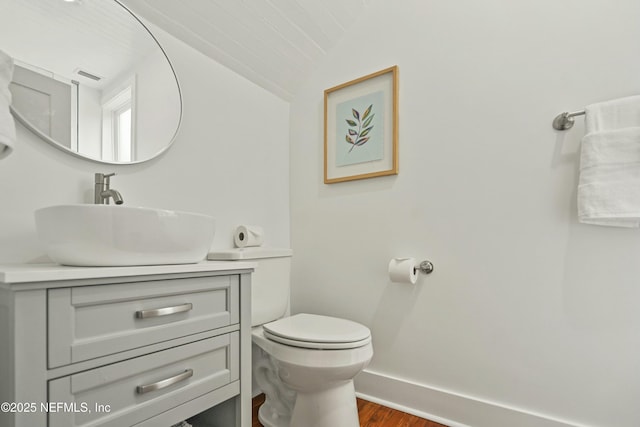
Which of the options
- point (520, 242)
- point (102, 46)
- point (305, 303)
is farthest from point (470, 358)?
point (102, 46)

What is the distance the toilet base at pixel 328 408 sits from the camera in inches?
48.8

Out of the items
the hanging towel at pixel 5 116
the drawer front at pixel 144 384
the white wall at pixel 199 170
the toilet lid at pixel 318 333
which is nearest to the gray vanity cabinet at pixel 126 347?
the drawer front at pixel 144 384

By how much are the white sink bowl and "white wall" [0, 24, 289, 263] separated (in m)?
0.24

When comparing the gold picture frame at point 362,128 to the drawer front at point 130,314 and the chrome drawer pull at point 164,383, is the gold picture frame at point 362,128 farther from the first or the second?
the chrome drawer pull at point 164,383

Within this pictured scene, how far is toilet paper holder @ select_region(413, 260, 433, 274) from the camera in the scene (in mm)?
1494

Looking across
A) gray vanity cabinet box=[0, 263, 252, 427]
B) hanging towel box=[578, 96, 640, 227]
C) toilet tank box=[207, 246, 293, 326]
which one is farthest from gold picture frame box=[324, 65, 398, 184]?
gray vanity cabinet box=[0, 263, 252, 427]

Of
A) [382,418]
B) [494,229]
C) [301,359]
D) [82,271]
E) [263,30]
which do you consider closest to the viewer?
[82,271]

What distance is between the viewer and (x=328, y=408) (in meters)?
1.24

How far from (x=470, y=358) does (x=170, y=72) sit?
6.04ft

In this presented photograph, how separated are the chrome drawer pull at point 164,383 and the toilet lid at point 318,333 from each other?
406 millimetres

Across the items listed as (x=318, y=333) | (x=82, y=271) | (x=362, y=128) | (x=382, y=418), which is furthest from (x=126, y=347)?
(x=362, y=128)

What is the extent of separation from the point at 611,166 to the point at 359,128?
109 cm

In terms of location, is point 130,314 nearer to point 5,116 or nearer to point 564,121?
point 5,116

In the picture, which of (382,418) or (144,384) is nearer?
(144,384)
